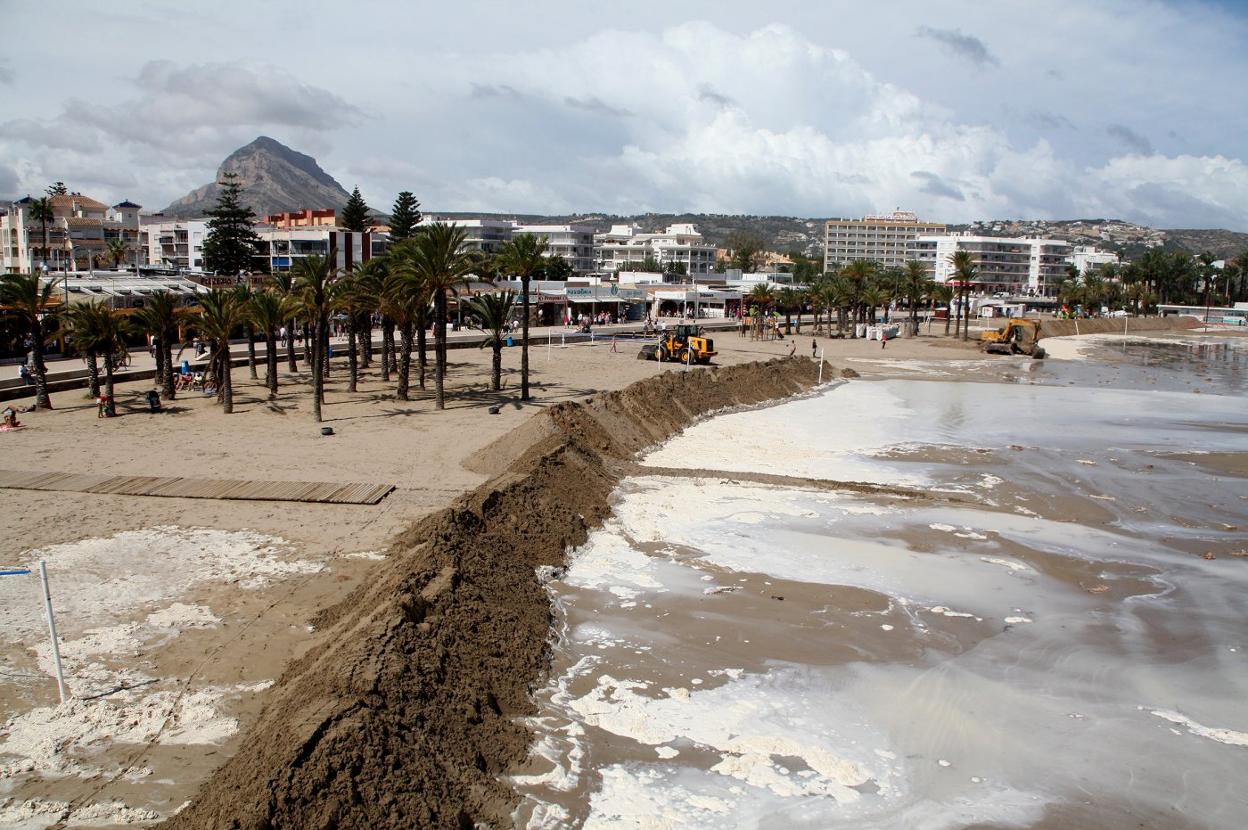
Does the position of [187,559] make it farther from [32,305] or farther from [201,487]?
[32,305]

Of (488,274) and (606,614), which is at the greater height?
(488,274)

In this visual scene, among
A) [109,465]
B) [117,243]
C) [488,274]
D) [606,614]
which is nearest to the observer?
[606,614]

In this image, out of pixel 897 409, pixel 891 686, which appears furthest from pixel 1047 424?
pixel 891 686

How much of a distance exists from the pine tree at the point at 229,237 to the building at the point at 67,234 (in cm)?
1103

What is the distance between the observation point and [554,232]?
436ft

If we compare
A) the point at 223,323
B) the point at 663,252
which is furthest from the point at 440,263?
the point at 663,252

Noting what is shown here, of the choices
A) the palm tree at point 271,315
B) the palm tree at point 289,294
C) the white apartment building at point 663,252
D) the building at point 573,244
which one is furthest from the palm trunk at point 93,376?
the white apartment building at point 663,252

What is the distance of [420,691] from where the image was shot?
9.28 metres

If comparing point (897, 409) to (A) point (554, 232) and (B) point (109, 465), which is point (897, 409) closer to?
(B) point (109, 465)

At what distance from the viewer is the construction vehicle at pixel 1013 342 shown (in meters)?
66.1

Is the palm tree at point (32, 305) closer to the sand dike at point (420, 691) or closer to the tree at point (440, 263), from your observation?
the tree at point (440, 263)

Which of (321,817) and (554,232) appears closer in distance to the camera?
(321,817)

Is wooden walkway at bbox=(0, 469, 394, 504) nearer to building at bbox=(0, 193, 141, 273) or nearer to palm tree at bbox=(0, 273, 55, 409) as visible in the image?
palm tree at bbox=(0, 273, 55, 409)

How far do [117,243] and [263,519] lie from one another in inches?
3313
